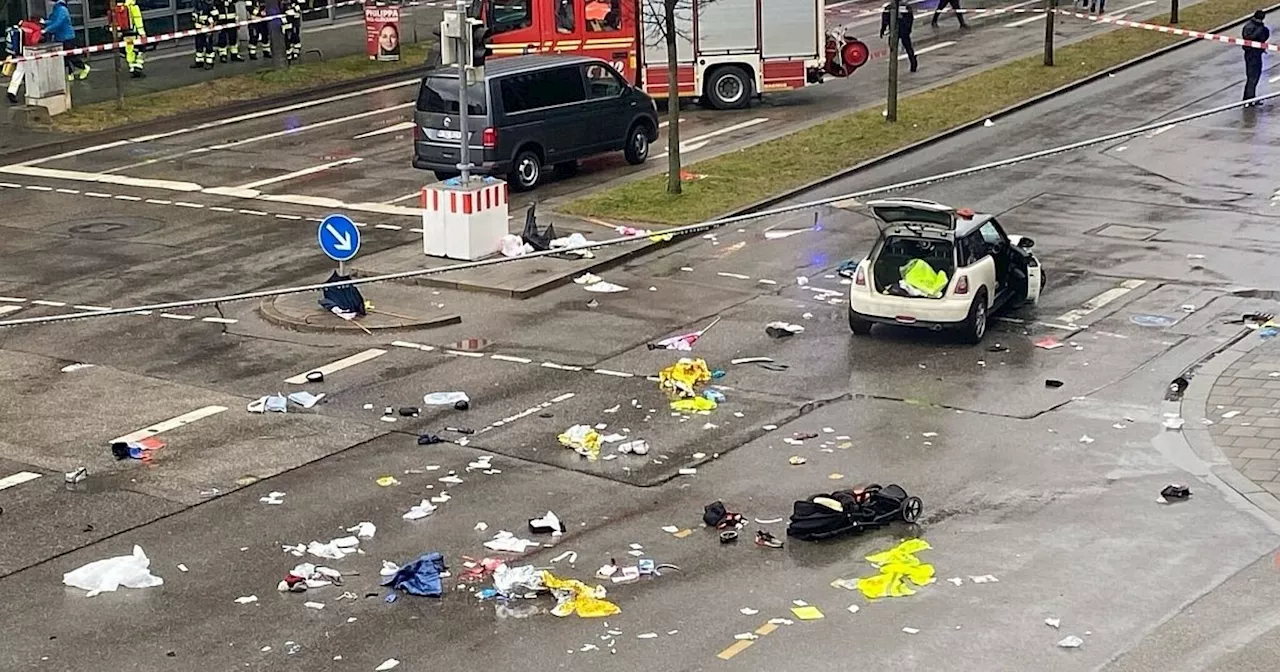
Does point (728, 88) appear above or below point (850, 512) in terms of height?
above

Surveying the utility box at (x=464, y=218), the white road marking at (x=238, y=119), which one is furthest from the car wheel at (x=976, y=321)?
Answer: the white road marking at (x=238, y=119)

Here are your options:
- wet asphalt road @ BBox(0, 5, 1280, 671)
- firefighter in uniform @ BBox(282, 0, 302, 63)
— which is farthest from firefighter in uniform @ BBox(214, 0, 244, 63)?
wet asphalt road @ BBox(0, 5, 1280, 671)

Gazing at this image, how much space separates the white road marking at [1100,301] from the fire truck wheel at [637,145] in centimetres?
1005

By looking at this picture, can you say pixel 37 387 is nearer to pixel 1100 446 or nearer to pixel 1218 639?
pixel 1100 446

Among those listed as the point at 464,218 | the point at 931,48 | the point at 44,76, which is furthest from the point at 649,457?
the point at 931,48

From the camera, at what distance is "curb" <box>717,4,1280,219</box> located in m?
26.0

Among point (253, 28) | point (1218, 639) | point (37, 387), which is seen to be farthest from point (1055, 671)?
point (253, 28)

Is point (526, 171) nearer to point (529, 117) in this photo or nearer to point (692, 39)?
point (529, 117)

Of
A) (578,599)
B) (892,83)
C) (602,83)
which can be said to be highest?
(602,83)

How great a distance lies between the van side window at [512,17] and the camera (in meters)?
34.2

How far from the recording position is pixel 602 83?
94.3 ft

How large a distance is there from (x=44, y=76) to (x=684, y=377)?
20.1 metres

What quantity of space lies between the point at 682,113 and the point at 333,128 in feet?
22.3

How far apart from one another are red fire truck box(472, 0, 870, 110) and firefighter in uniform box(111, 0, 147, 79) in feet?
27.2
